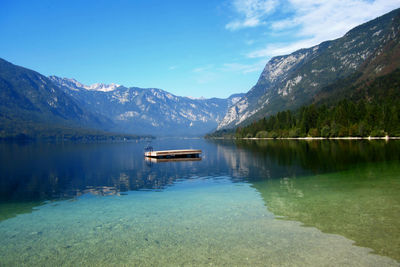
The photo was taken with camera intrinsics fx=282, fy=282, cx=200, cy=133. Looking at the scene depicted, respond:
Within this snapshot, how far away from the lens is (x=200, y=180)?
44.8 m

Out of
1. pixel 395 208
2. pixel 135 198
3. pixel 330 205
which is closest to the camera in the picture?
pixel 395 208

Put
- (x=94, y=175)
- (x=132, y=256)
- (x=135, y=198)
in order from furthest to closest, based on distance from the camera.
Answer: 1. (x=94, y=175)
2. (x=135, y=198)
3. (x=132, y=256)

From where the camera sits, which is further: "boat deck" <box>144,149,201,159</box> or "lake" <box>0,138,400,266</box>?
"boat deck" <box>144,149,201,159</box>

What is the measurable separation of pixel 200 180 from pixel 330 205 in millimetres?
23134

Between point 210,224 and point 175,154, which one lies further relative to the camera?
point 175,154

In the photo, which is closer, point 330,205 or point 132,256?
point 132,256

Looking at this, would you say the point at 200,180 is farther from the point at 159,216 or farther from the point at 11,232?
the point at 11,232

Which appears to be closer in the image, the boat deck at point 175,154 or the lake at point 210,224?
the lake at point 210,224

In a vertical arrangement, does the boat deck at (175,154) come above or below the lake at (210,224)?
above

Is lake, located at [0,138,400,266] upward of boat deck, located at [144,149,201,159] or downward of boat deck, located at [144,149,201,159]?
downward

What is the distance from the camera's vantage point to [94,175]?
173ft

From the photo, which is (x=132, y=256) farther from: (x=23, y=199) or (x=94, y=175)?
(x=94, y=175)

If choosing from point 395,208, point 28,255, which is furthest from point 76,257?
point 395,208

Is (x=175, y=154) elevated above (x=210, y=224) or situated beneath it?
elevated above
